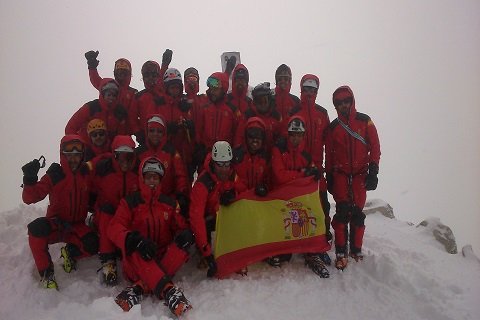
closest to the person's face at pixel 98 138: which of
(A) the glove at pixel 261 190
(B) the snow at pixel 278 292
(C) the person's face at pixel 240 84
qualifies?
(B) the snow at pixel 278 292

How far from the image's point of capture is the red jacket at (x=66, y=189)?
5328mm

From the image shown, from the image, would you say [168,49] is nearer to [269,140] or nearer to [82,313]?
[269,140]

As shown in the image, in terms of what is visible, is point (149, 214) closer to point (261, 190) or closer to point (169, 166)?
point (169, 166)

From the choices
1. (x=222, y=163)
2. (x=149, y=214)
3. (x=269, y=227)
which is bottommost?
(x=269, y=227)

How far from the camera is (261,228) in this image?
5.39 meters

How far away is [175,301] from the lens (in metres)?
4.32

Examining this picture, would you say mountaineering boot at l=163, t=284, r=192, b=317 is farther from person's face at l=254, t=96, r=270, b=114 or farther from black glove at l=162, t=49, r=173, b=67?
black glove at l=162, t=49, r=173, b=67

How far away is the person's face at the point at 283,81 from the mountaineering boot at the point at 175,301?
4.52 m

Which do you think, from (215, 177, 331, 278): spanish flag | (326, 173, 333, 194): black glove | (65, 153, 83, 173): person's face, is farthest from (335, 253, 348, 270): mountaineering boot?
(65, 153, 83, 173): person's face

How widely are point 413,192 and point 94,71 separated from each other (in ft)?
418

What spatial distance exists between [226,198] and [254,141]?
1.11 metres

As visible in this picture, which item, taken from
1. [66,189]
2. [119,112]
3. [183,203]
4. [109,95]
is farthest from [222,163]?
[109,95]

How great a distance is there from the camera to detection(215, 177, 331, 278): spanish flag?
5.30 meters

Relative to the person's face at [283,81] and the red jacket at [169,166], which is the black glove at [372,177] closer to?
the person's face at [283,81]
